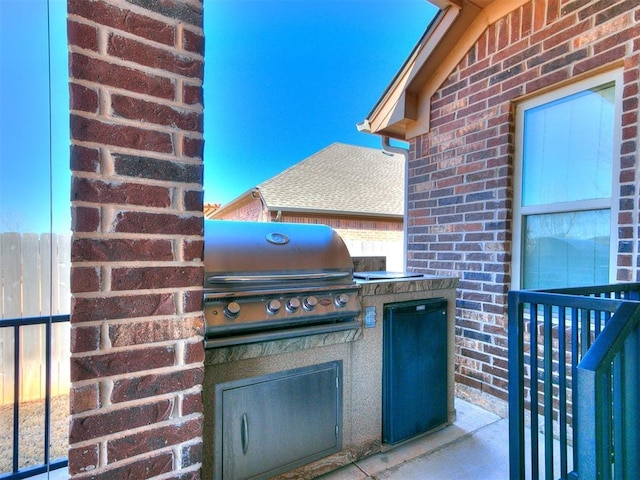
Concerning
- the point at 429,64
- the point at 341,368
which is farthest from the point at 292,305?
the point at 429,64

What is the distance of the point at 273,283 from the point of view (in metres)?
1.85

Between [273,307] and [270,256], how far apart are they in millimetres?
274

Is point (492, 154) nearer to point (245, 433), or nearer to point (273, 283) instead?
point (273, 283)

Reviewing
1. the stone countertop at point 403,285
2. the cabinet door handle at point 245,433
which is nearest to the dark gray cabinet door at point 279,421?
the cabinet door handle at point 245,433

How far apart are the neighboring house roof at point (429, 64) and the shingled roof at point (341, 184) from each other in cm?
386

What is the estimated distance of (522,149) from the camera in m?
2.79

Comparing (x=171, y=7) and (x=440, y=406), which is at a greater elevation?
(x=171, y=7)

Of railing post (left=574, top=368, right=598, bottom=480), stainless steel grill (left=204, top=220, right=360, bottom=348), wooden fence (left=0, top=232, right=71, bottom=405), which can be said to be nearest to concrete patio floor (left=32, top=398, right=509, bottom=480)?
wooden fence (left=0, top=232, right=71, bottom=405)

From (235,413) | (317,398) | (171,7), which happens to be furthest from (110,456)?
(171,7)

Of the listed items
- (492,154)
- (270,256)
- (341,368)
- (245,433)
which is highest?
(492,154)

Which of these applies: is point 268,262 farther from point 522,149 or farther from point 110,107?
point 522,149

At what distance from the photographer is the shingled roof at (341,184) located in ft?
27.7

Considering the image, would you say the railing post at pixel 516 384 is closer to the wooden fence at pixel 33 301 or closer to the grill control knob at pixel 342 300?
the grill control knob at pixel 342 300

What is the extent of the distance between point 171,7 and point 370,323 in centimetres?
182
